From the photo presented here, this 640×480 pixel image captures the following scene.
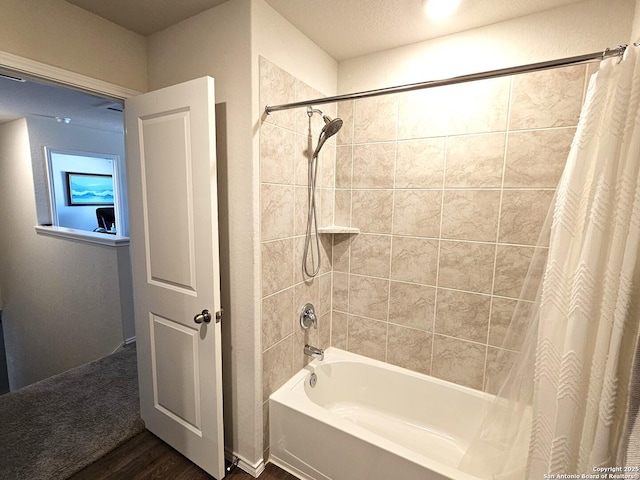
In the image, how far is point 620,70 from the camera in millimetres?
872

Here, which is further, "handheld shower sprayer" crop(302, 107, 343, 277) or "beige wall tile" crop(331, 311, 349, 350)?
"beige wall tile" crop(331, 311, 349, 350)

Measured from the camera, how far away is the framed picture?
459 centimetres

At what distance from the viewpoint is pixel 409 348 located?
201 cm

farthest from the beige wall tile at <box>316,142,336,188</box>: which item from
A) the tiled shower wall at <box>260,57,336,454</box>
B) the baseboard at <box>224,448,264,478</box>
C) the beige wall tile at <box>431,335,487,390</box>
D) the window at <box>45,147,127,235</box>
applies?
the window at <box>45,147,127,235</box>

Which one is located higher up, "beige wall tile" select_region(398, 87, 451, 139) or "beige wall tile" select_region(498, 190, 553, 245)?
"beige wall tile" select_region(398, 87, 451, 139)

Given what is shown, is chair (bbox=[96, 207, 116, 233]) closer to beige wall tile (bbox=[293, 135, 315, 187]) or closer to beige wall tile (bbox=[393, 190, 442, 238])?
beige wall tile (bbox=[293, 135, 315, 187])

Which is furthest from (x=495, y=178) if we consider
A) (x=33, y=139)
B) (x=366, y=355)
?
(x=33, y=139)

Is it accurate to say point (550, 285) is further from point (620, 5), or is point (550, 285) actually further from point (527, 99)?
point (620, 5)

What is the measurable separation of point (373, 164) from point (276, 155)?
68 centimetres

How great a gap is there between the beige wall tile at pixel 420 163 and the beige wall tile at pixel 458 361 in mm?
942

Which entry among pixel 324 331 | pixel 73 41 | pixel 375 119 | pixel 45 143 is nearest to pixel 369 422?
pixel 324 331

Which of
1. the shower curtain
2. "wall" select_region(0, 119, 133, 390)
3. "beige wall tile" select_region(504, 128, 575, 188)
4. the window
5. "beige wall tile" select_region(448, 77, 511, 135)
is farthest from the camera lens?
A: the window

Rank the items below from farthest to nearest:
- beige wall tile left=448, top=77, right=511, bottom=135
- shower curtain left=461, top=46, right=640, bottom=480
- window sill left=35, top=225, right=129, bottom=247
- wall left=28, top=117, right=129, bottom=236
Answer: wall left=28, top=117, right=129, bottom=236, window sill left=35, top=225, right=129, bottom=247, beige wall tile left=448, top=77, right=511, bottom=135, shower curtain left=461, top=46, right=640, bottom=480

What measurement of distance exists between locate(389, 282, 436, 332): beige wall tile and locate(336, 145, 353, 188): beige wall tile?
74 centimetres
